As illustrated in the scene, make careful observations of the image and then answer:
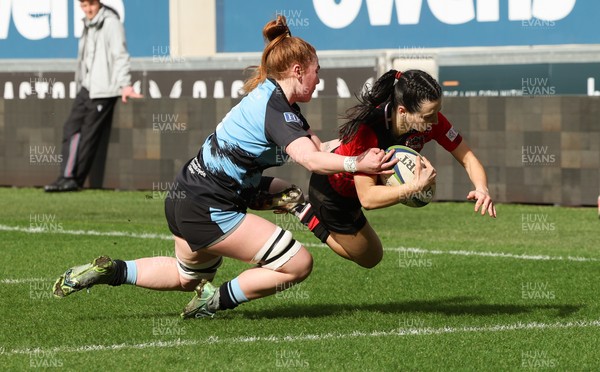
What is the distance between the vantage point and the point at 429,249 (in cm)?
1223

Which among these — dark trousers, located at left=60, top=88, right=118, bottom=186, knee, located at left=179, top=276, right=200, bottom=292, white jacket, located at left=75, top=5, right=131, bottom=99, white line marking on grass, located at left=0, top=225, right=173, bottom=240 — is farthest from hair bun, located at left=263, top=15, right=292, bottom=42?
white jacket, located at left=75, top=5, right=131, bottom=99

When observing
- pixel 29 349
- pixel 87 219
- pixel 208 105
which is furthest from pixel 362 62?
pixel 29 349

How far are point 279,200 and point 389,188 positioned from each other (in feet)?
3.38

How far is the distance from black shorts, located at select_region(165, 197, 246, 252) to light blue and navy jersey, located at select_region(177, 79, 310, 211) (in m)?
0.05

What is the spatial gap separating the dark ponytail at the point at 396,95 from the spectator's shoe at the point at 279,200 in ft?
1.85

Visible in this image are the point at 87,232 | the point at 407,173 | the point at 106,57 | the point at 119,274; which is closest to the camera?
the point at 407,173

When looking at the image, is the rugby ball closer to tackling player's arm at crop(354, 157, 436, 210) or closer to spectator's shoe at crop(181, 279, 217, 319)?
tackling player's arm at crop(354, 157, 436, 210)

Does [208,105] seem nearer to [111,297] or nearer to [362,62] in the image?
[362,62]

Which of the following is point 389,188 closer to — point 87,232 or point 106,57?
point 87,232

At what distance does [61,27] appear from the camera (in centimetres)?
2450

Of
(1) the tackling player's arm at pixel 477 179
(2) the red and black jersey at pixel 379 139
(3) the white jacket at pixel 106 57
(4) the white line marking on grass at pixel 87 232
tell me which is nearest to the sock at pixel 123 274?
(2) the red and black jersey at pixel 379 139

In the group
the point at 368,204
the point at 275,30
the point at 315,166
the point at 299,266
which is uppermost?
the point at 275,30

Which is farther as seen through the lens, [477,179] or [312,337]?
[477,179]

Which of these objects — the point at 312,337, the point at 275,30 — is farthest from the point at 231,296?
the point at 275,30
